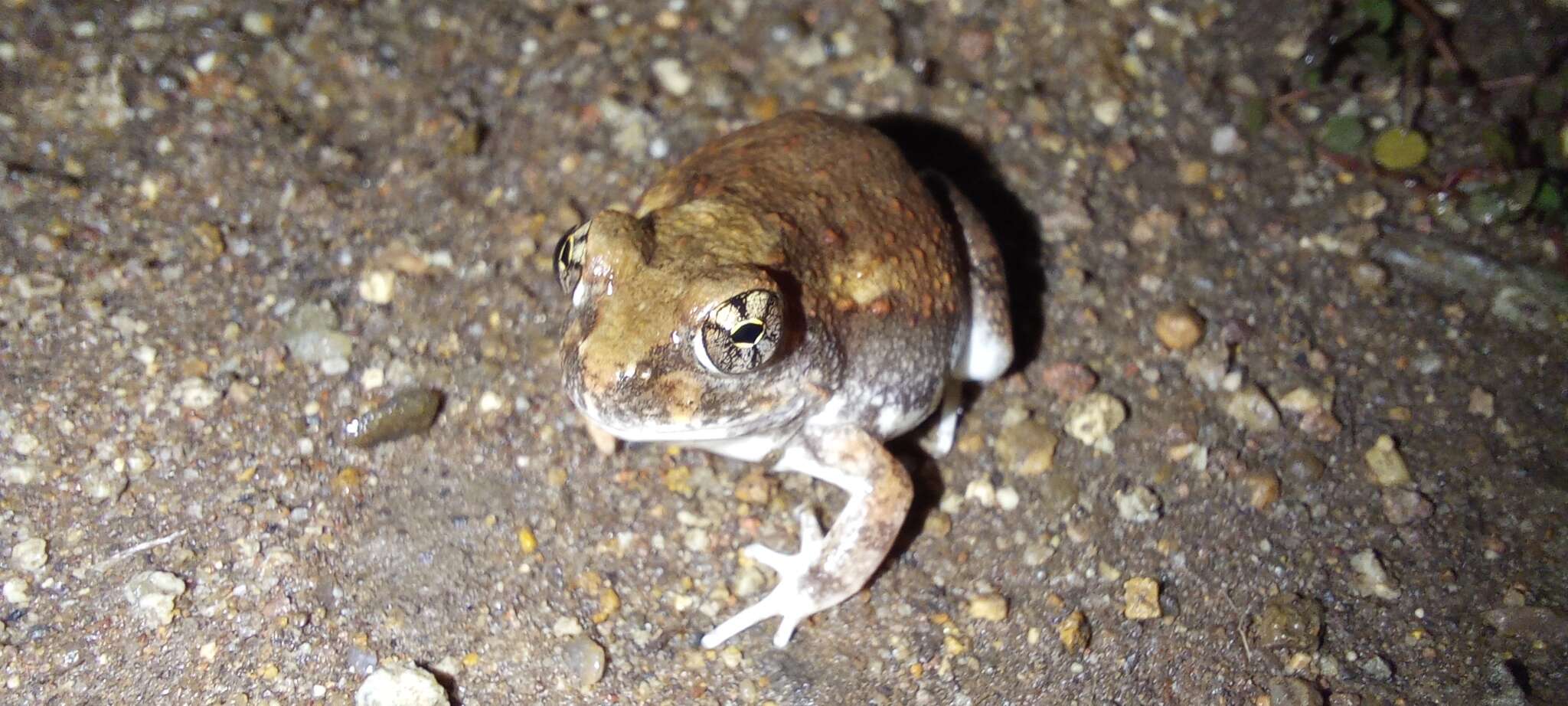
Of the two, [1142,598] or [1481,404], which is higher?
[1481,404]

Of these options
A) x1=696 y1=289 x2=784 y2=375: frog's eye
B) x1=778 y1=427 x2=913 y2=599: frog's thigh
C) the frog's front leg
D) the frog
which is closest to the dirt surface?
the frog's front leg

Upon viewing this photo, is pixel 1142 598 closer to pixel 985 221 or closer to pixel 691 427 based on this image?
pixel 985 221

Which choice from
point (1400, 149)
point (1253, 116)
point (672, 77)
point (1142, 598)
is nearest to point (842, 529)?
point (1142, 598)

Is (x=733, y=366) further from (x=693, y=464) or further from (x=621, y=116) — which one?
(x=621, y=116)

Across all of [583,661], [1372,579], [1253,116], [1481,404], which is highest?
[1253,116]

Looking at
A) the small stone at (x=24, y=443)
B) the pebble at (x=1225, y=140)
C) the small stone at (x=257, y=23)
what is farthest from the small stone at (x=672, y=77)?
the small stone at (x=24, y=443)

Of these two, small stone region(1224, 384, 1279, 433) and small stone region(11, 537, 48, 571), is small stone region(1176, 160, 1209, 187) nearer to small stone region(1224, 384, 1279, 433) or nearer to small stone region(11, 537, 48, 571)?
small stone region(1224, 384, 1279, 433)
